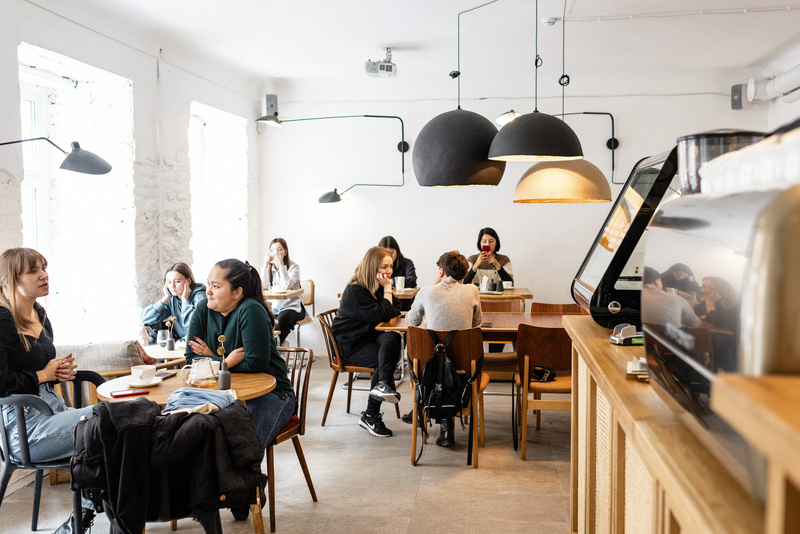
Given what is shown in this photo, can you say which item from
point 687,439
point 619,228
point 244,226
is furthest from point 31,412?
point 244,226

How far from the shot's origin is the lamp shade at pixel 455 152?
2539 millimetres

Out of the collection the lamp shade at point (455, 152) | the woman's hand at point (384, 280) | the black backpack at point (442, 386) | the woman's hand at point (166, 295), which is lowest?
the black backpack at point (442, 386)

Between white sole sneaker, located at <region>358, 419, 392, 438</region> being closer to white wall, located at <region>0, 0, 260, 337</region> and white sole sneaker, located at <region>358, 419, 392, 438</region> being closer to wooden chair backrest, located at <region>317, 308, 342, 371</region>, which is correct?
wooden chair backrest, located at <region>317, 308, 342, 371</region>

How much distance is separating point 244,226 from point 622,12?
461 centimetres

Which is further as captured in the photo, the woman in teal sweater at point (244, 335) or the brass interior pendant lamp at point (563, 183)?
the brass interior pendant lamp at point (563, 183)

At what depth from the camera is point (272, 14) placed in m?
5.11

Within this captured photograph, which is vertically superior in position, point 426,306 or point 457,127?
point 457,127

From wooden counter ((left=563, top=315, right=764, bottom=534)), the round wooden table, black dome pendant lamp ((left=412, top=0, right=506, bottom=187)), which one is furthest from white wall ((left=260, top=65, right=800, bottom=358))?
wooden counter ((left=563, top=315, right=764, bottom=534))

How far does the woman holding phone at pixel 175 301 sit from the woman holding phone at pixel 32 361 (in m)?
1.56

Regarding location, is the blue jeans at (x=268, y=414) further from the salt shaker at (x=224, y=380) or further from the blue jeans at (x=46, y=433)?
the blue jeans at (x=46, y=433)


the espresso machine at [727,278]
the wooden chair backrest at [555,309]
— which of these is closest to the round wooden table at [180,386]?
the espresso machine at [727,278]

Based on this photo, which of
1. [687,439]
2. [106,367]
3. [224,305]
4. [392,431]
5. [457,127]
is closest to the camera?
[687,439]

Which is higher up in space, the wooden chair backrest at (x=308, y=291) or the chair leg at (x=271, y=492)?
the wooden chair backrest at (x=308, y=291)

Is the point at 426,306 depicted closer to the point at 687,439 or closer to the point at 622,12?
the point at 622,12
